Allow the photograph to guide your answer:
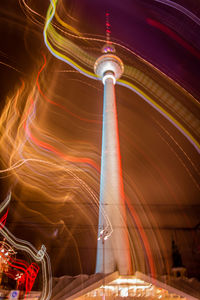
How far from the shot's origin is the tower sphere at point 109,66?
32.0 m

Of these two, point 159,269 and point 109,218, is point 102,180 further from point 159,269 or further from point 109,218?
point 159,269

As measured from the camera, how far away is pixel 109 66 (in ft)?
106

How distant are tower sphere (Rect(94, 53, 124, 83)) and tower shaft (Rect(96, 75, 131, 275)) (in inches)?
295

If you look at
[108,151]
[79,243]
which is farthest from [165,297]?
[79,243]

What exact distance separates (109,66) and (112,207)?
67.3ft

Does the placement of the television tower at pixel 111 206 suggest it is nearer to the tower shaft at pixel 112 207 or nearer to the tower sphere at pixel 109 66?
the tower shaft at pixel 112 207

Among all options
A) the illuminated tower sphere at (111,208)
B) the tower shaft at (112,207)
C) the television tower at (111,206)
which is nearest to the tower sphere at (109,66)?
the television tower at (111,206)

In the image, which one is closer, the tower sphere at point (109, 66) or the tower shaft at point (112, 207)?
the tower shaft at point (112, 207)

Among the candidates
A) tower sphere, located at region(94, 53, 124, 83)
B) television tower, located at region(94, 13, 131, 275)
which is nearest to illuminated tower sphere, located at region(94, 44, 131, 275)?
television tower, located at region(94, 13, 131, 275)

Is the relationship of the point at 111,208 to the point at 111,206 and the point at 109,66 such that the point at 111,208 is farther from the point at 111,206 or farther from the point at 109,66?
the point at 109,66

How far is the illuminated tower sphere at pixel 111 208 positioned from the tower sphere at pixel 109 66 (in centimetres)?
359

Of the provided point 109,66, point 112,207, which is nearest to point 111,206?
point 112,207

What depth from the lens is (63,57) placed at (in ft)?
63.1

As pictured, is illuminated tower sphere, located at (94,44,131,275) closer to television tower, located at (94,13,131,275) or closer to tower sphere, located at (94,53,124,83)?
television tower, located at (94,13,131,275)
